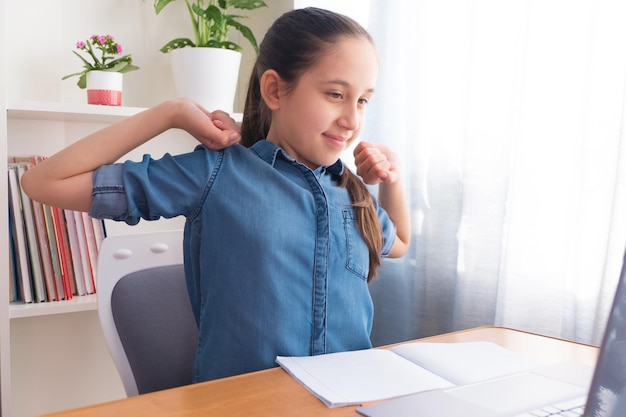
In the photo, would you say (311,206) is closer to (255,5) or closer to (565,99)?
(565,99)

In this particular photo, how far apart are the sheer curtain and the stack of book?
32.8 inches

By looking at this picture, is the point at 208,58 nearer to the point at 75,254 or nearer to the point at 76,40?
the point at 76,40

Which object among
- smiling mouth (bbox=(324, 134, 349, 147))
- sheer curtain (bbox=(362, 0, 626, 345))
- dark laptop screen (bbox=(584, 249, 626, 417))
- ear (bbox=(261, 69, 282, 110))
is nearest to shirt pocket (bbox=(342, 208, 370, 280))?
smiling mouth (bbox=(324, 134, 349, 147))

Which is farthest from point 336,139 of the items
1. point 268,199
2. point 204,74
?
point 204,74

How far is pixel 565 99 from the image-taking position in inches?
53.4

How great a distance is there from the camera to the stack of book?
1.58 metres

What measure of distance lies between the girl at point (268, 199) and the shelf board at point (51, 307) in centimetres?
67

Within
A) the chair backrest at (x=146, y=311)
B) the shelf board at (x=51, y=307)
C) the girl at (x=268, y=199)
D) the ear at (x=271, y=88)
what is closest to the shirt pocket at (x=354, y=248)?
the girl at (x=268, y=199)

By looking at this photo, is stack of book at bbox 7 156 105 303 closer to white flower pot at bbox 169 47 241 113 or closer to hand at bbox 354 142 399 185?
white flower pot at bbox 169 47 241 113

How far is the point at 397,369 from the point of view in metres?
0.85

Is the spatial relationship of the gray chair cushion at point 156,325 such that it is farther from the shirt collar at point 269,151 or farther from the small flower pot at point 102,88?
the small flower pot at point 102,88

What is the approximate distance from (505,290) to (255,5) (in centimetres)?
109

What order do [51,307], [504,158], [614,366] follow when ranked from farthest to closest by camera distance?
[51,307] → [504,158] → [614,366]

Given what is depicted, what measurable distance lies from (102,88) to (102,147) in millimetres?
815
